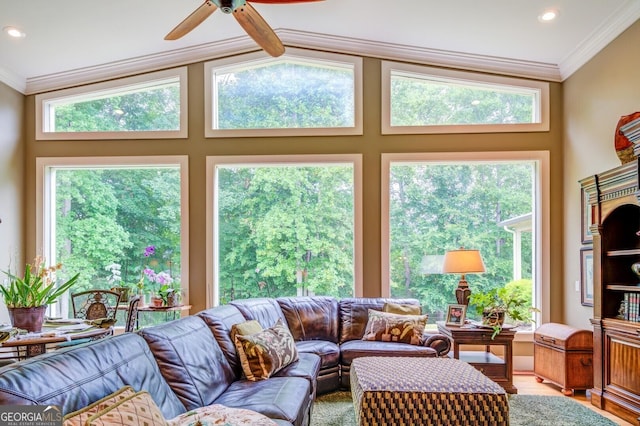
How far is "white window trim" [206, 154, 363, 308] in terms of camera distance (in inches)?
220

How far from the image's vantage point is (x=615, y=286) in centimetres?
401

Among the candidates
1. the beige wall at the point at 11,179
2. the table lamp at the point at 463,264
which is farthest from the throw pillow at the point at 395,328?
the beige wall at the point at 11,179

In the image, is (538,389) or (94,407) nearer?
(94,407)

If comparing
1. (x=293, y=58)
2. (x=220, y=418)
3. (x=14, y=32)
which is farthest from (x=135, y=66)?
(x=220, y=418)

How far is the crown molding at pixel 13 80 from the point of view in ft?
17.6

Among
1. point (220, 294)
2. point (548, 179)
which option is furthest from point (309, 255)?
point (548, 179)

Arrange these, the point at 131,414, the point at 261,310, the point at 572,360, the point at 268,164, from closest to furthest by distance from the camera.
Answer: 1. the point at 131,414
2. the point at 261,310
3. the point at 572,360
4. the point at 268,164

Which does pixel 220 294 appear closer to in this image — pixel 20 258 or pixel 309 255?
pixel 309 255

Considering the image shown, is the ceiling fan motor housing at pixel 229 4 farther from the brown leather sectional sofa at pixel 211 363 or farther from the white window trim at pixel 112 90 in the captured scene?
the white window trim at pixel 112 90

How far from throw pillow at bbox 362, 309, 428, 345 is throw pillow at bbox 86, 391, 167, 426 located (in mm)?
3196

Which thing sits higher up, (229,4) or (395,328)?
(229,4)

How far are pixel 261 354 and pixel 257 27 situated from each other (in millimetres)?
2307

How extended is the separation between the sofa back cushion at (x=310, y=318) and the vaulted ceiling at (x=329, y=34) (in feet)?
10.1

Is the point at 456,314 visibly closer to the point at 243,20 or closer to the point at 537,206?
the point at 537,206
